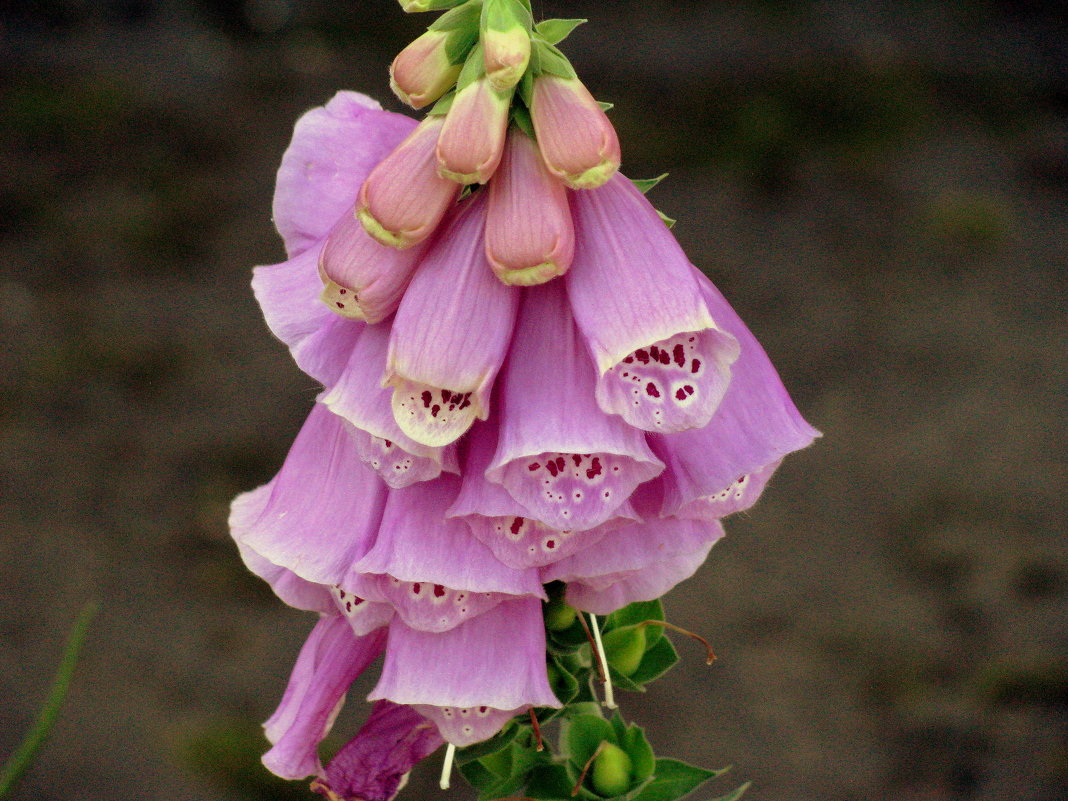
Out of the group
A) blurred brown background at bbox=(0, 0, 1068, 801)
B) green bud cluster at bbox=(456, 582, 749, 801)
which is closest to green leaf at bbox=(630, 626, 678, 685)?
green bud cluster at bbox=(456, 582, 749, 801)

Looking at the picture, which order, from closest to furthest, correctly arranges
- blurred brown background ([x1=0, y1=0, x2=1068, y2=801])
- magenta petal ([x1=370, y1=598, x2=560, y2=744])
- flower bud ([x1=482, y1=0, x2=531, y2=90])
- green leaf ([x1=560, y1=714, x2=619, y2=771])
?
flower bud ([x1=482, y1=0, x2=531, y2=90]) → magenta petal ([x1=370, y1=598, x2=560, y2=744]) → green leaf ([x1=560, y1=714, x2=619, y2=771]) → blurred brown background ([x1=0, y1=0, x2=1068, y2=801])

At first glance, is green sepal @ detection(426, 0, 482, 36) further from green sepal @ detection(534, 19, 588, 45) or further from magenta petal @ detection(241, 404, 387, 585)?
magenta petal @ detection(241, 404, 387, 585)

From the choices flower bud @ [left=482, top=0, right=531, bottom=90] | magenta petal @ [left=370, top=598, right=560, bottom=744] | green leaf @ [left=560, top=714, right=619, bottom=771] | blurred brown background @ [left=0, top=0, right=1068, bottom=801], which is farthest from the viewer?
blurred brown background @ [left=0, top=0, right=1068, bottom=801]

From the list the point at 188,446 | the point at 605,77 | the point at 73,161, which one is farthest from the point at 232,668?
the point at 605,77

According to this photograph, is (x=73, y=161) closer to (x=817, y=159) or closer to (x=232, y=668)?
(x=232, y=668)

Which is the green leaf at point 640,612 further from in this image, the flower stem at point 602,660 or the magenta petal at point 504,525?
the magenta petal at point 504,525

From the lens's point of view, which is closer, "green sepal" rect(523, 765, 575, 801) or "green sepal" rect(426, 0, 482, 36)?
"green sepal" rect(426, 0, 482, 36)

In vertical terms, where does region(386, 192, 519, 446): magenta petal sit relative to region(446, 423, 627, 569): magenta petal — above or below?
above
